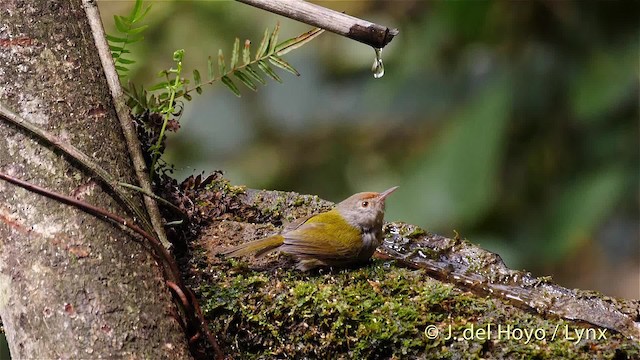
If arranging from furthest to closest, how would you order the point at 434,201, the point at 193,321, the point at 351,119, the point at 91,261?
the point at 351,119, the point at 434,201, the point at 193,321, the point at 91,261

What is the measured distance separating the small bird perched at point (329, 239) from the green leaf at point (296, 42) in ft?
1.56

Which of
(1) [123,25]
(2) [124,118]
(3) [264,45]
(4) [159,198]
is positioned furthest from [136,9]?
(4) [159,198]

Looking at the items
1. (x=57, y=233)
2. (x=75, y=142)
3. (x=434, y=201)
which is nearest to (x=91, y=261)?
(x=57, y=233)

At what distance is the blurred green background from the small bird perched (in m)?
2.01

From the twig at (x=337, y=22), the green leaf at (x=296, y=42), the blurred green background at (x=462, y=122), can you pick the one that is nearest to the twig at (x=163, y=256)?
the twig at (x=337, y=22)

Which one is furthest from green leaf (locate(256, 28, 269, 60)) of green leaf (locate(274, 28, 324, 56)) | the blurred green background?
the blurred green background

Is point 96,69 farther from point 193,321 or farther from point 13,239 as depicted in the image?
point 193,321

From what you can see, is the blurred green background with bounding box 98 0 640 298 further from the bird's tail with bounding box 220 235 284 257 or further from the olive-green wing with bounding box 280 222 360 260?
the bird's tail with bounding box 220 235 284 257

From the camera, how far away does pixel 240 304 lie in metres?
1.83

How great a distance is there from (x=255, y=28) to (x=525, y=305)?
11.8ft

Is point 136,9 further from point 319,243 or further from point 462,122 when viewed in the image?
point 462,122

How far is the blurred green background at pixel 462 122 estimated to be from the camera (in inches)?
174

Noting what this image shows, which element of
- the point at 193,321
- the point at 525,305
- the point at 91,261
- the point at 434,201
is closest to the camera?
the point at 91,261

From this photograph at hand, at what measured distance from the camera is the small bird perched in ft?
6.88
